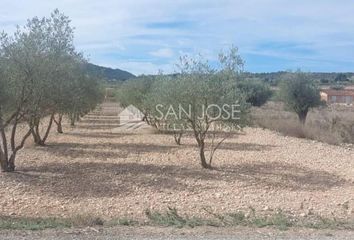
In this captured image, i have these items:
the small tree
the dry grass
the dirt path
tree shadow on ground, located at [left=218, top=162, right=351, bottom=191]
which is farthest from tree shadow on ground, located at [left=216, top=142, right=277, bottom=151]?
the dirt path

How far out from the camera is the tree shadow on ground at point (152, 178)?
11609mm

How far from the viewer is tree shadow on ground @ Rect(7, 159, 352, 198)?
11609 mm

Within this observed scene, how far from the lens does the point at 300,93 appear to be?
1280 inches

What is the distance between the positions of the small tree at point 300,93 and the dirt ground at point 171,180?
39.5 feet

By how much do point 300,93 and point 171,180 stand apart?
71.4 feet

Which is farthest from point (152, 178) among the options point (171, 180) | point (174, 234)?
point (174, 234)

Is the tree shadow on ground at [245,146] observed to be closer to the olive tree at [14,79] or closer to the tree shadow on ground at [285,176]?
the tree shadow on ground at [285,176]

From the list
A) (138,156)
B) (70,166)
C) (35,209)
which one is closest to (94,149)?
(138,156)

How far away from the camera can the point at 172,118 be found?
1516 centimetres

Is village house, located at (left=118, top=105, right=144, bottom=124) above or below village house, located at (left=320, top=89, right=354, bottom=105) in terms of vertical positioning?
below

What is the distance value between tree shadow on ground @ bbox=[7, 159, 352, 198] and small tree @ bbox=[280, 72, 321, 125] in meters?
17.6

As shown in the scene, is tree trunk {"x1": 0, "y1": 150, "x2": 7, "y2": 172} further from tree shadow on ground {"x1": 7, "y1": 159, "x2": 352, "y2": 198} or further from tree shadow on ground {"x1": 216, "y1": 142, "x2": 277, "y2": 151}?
tree shadow on ground {"x1": 216, "y1": 142, "x2": 277, "y2": 151}

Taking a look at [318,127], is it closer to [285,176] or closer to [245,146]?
[245,146]

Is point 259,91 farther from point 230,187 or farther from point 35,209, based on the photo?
point 35,209
